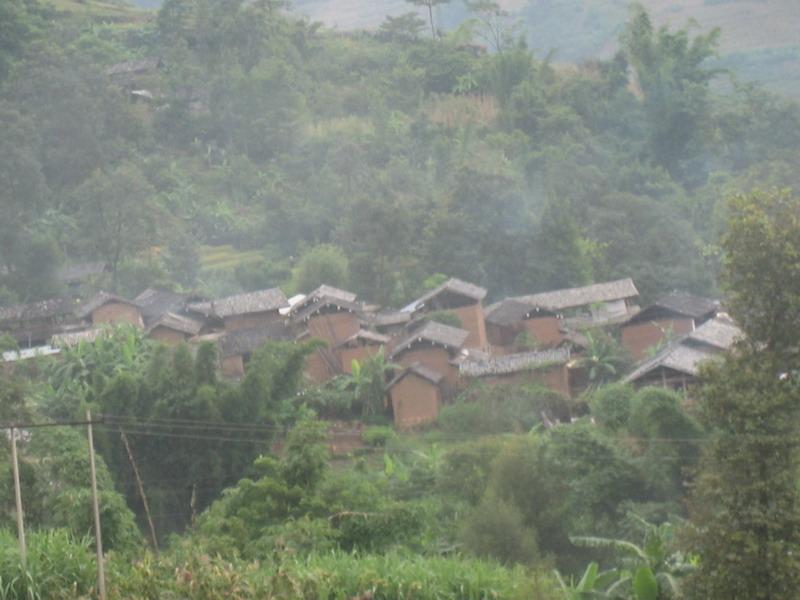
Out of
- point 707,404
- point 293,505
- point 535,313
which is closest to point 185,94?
point 535,313

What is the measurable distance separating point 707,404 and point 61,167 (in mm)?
26117

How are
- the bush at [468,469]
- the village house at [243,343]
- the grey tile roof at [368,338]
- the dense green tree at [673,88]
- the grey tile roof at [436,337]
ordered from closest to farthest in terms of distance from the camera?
the bush at [468,469]
the grey tile roof at [436,337]
the village house at [243,343]
the grey tile roof at [368,338]
the dense green tree at [673,88]

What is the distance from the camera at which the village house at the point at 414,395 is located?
20.9 metres

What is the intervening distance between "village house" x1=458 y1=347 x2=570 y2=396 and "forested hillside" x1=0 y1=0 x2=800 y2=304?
5.72 m

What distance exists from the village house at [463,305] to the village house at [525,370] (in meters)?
2.18

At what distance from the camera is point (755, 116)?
35531mm

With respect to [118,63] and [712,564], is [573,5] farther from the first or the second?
[712,564]

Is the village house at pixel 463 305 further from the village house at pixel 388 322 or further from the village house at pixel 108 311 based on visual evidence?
the village house at pixel 108 311

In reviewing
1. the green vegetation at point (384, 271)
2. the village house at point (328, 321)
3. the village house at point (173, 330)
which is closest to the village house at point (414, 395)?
the green vegetation at point (384, 271)

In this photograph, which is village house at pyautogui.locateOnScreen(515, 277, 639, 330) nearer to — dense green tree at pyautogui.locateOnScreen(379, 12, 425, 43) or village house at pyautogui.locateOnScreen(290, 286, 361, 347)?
village house at pyautogui.locateOnScreen(290, 286, 361, 347)

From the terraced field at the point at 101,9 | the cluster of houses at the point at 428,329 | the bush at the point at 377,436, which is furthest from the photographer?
the terraced field at the point at 101,9

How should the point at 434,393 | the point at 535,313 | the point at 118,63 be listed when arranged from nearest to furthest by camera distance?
1. the point at 434,393
2. the point at 535,313
3. the point at 118,63

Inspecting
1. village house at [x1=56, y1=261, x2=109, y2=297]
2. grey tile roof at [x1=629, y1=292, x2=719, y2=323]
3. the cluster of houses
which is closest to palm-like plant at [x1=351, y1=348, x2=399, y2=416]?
the cluster of houses

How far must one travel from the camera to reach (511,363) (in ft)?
69.9
